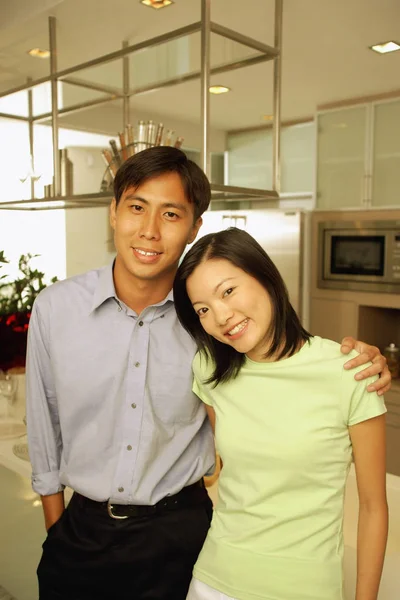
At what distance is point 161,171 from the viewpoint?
126cm

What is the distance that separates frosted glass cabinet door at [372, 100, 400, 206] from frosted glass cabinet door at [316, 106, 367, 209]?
89 mm

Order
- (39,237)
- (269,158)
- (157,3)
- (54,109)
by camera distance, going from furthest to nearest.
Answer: (269,158)
(39,237)
(54,109)
(157,3)

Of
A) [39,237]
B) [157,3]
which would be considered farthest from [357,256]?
[39,237]

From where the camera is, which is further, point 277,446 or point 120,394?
point 120,394

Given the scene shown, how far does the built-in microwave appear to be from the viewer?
11.9 ft

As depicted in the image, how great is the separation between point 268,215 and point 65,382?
9.22 feet

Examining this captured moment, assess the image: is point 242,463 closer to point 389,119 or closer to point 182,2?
point 182,2

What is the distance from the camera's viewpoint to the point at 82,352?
4.33 feet

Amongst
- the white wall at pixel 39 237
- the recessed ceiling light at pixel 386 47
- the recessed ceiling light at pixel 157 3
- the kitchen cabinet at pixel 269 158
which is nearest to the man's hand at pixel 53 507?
the recessed ceiling light at pixel 157 3

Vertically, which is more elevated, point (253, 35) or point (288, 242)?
point (253, 35)

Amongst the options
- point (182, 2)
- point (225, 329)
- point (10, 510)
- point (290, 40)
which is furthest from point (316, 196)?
point (225, 329)

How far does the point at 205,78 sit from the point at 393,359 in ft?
8.37

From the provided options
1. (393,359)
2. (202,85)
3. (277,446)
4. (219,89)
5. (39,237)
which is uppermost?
(219,89)

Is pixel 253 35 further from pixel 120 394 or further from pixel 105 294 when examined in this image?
pixel 120 394
